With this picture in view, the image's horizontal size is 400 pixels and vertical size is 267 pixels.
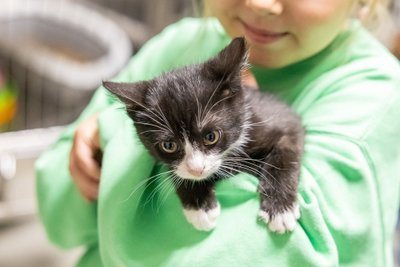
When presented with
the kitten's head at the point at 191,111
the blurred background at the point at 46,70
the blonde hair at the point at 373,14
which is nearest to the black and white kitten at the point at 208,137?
the kitten's head at the point at 191,111

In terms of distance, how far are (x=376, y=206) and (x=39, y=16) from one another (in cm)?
160

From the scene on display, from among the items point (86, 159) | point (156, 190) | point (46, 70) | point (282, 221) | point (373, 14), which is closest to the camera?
point (282, 221)

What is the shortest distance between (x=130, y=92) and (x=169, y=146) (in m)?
0.11

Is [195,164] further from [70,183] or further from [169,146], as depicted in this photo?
[70,183]

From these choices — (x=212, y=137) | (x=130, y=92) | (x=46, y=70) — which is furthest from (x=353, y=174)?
(x=46, y=70)

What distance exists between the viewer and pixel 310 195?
0.87m

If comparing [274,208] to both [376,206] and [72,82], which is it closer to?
[376,206]

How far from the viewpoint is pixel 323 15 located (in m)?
0.98

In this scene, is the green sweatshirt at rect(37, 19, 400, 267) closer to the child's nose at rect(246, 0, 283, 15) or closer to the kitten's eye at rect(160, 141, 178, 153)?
the kitten's eye at rect(160, 141, 178, 153)

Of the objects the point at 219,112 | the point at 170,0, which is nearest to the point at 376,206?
the point at 219,112

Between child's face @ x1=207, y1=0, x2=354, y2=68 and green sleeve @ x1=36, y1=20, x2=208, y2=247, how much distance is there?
221 mm

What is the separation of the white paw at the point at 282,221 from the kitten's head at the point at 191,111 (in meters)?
0.13

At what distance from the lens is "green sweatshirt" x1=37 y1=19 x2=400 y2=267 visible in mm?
830

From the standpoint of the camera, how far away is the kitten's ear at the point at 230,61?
82 centimetres
